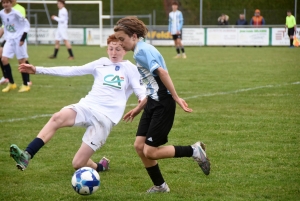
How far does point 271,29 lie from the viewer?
33.6 metres

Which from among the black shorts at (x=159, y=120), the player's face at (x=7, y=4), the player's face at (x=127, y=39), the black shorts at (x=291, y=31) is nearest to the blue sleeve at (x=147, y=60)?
the player's face at (x=127, y=39)

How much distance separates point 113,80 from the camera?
5.99 m

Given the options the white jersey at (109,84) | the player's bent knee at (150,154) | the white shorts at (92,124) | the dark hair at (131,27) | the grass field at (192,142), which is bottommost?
the grass field at (192,142)

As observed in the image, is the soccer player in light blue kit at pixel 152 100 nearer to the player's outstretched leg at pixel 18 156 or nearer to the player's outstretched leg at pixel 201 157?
the player's outstretched leg at pixel 201 157

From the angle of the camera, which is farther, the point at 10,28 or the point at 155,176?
the point at 10,28

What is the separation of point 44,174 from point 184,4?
35488mm

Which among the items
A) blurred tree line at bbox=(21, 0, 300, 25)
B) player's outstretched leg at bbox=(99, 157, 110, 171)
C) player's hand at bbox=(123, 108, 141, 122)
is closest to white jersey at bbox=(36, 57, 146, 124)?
player's hand at bbox=(123, 108, 141, 122)

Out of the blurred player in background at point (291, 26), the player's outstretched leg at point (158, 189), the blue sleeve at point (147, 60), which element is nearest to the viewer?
the blue sleeve at point (147, 60)

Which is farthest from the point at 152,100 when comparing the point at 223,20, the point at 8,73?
the point at 223,20

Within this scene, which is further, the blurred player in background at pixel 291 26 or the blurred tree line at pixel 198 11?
the blurred tree line at pixel 198 11

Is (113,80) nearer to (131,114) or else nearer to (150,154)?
(131,114)

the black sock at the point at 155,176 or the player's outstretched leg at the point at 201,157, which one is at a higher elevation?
the player's outstretched leg at the point at 201,157

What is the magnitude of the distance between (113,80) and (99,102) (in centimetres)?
29

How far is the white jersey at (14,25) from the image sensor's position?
13.5 m
